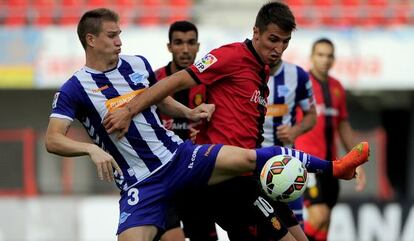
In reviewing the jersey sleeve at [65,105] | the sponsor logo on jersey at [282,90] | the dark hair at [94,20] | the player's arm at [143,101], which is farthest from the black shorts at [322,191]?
the jersey sleeve at [65,105]

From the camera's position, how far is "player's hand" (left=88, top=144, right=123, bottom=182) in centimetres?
640

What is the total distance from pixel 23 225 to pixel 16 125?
4.07m

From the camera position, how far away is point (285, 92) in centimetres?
899

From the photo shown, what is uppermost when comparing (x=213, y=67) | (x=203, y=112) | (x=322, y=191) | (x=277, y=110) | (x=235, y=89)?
(x=213, y=67)

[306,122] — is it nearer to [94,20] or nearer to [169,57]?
[94,20]

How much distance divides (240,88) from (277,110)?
2107 mm

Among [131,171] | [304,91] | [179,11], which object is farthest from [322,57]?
[179,11]

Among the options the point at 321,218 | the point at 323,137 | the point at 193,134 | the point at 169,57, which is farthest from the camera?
the point at 169,57

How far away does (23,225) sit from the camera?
1589 cm

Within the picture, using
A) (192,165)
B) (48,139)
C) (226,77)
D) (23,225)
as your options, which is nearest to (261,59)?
(226,77)

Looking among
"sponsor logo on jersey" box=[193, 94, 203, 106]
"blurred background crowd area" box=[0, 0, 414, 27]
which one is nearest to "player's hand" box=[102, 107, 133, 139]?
"sponsor logo on jersey" box=[193, 94, 203, 106]

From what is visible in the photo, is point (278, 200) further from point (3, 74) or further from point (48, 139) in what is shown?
point (3, 74)

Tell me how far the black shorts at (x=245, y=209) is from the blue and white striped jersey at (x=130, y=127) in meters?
0.44

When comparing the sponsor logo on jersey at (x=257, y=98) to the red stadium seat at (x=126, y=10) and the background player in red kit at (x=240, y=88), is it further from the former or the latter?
the red stadium seat at (x=126, y=10)
